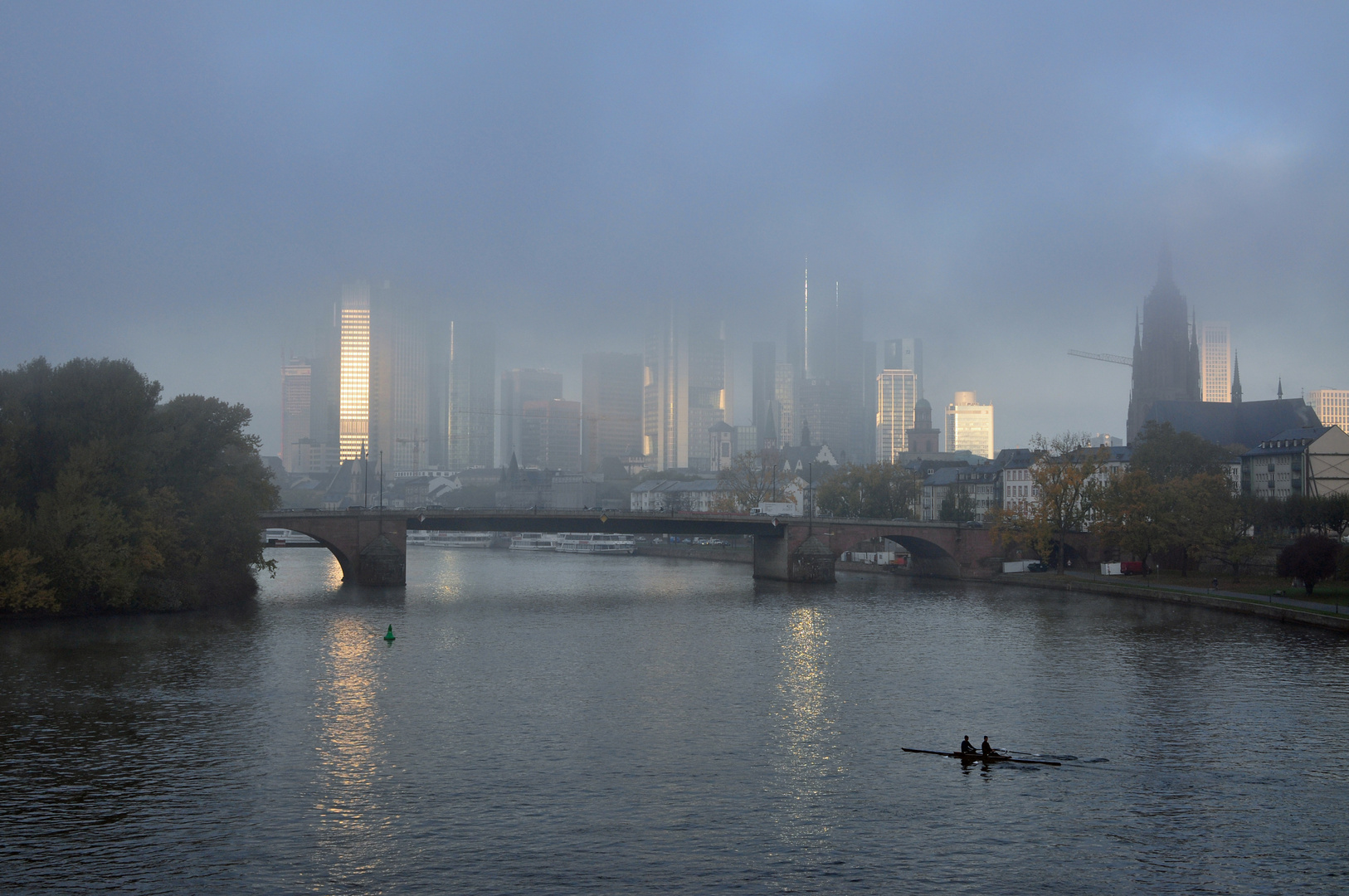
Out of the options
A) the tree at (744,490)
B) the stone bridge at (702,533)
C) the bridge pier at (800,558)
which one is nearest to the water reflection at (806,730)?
the bridge pier at (800,558)

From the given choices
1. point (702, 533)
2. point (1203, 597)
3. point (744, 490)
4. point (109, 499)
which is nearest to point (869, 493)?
point (744, 490)

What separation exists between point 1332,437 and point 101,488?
460ft

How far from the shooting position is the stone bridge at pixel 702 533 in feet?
354

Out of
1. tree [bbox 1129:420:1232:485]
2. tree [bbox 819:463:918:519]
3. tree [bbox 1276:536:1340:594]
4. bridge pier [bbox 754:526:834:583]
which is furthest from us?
tree [bbox 819:463:918:519]

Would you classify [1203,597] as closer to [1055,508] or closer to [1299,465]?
[1055,508]

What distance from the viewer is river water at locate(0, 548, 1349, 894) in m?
29.0

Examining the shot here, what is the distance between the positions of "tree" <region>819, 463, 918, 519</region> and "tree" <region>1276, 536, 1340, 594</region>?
74971mm

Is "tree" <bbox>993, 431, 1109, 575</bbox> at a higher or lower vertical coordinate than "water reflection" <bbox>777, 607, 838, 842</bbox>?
higher

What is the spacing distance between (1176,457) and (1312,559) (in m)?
48.8

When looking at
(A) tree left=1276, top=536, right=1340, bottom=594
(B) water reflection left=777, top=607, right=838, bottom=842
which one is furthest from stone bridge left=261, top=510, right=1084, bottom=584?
(B) water reflection left=777, top=607, right=838, bottom=842

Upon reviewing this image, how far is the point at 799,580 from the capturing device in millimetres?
119125

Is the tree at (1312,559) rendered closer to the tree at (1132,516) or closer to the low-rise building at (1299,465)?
the tree at (1132,516)

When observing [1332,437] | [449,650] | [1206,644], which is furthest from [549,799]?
[1332,437]

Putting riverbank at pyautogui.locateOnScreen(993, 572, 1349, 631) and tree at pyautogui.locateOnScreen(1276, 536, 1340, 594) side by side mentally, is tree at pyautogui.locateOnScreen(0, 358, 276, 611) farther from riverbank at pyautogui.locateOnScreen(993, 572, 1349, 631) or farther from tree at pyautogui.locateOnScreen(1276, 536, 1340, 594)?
tree at pyautogui.locateOnScreen(1276, 536, 1340, 594)
